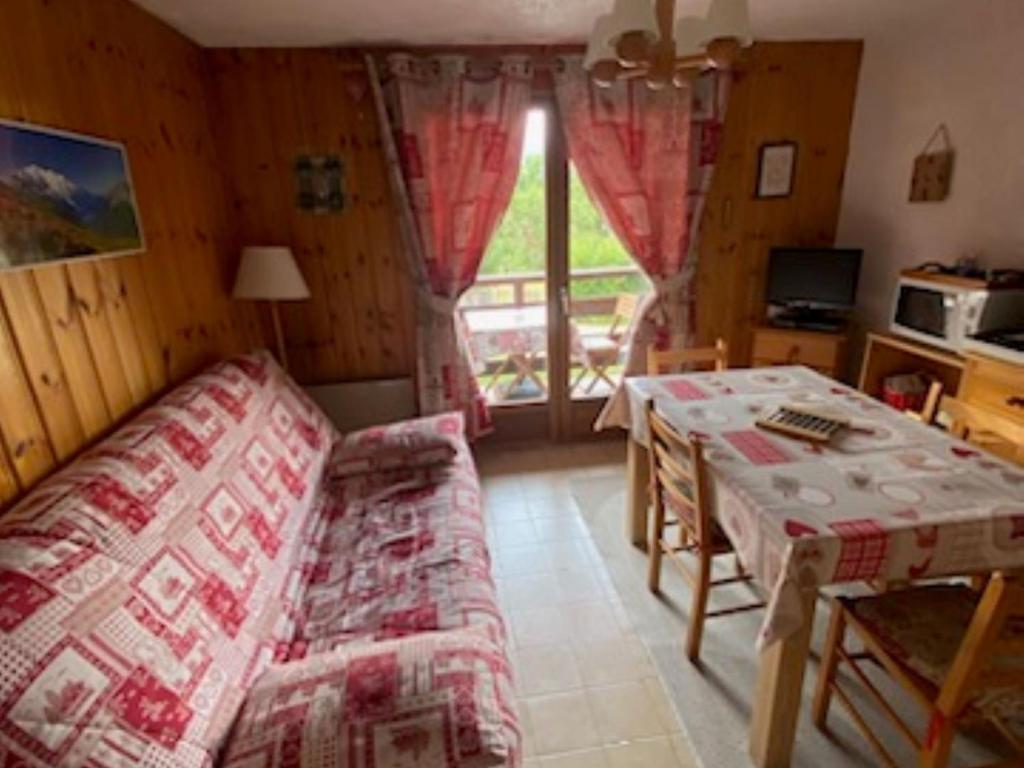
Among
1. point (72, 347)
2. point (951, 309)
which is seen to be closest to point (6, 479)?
point (72, 347)

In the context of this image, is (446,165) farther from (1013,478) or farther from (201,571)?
(1013,478)

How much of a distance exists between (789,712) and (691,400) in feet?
3.25

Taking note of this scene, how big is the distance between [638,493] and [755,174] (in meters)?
1.96

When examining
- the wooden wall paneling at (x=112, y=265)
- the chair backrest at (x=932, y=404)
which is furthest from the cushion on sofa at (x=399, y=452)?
the chair backrest at (x=932, y=404)

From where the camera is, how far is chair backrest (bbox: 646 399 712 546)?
1658mm

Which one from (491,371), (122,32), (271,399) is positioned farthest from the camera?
(491,371)

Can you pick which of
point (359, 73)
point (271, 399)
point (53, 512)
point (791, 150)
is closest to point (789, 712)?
point (53, 512)

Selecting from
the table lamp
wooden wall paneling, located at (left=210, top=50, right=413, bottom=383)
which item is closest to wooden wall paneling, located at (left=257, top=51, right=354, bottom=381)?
wooden wall paneling, located at (left=210, top=50, right=413, bottom=383)

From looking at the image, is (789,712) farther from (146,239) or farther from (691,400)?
(146,239)

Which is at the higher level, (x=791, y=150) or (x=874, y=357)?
(x=791, y=150)

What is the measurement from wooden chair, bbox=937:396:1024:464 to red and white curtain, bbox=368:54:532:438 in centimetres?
215

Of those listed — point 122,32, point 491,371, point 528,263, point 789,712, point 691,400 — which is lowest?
point 789,712

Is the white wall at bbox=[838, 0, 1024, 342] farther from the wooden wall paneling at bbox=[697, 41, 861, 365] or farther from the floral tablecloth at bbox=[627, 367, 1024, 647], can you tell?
the floral tablecloth at bbox=[627, 367, 1024, 647]

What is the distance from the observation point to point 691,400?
2.07 meters
